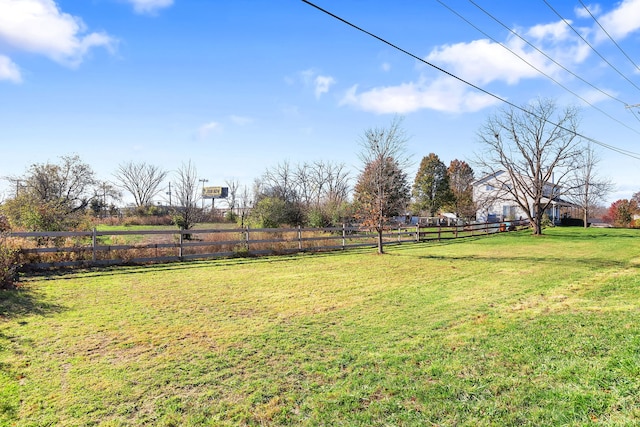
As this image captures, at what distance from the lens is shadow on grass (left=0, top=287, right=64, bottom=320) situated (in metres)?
6.44

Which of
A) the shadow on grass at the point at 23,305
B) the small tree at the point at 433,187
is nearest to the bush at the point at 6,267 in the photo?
the shadow on grass at the point at 23,305

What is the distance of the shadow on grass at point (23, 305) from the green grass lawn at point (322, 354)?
0.11ft

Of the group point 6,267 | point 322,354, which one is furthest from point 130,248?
point 322,354

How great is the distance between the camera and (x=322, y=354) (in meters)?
4.66

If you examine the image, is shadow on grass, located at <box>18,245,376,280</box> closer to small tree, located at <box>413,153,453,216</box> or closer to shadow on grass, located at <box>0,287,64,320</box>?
shadow on grass, located at <box>0,287,64,320</box>

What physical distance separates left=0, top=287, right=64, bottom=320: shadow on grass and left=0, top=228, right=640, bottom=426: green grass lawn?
3 cm

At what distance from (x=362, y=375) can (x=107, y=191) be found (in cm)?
4423

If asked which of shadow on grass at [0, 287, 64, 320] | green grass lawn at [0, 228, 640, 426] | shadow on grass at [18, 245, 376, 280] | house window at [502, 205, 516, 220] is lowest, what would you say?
green grass lawn at [0, 228, 640, 426]

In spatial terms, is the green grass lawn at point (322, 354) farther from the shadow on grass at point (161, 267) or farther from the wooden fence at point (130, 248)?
the wooden fence at point (130, 248)

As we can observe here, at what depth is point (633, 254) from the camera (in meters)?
15.5

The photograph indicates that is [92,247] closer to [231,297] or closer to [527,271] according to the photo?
[231,297]

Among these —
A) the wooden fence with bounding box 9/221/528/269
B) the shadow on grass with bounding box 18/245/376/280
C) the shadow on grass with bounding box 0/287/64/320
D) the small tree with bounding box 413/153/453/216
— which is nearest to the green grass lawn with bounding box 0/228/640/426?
the shadow on grass with bounding box 0/287/64/320

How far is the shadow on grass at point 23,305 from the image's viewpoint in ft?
21.1

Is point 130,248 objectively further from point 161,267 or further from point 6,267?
point 6,267
